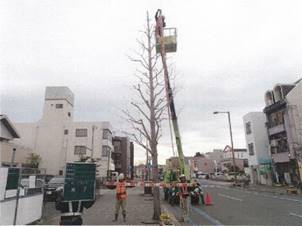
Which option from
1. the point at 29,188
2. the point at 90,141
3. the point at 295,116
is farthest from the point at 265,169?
the point at 29,188

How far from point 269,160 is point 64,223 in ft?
137

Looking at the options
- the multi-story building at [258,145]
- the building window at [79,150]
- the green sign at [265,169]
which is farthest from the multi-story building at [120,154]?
the green sign at [265,169]

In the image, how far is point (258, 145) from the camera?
151 ft

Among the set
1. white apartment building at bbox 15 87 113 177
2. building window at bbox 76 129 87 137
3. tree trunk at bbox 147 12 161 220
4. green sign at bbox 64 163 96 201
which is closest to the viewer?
green sign at bbox 64 163 96 201

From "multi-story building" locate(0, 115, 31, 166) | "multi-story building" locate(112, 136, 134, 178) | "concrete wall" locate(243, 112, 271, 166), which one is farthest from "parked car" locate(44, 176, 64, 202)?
"multi-story building" locate(112, 136, 134, 178)

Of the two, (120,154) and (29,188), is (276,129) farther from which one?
(120,154)

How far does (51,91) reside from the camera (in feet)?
192

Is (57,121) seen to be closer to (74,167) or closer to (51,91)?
(51,91)

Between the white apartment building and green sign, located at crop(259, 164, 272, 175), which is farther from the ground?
the white apartment building

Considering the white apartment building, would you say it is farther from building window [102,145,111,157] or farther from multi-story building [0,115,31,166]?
multi-story building [0,115,31,166]

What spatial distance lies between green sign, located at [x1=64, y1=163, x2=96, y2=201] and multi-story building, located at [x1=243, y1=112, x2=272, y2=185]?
1632 inches

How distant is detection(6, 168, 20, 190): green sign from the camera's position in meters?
8.45

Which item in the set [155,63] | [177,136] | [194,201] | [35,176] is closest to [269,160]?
[194,201]

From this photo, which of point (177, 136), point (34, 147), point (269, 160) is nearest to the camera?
point (177, 136)
